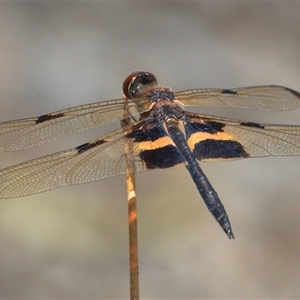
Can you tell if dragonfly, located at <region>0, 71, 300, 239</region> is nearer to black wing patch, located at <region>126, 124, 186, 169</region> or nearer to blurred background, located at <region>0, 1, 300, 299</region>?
black wing patch, located at <region>126, 124, 186, 169</region>

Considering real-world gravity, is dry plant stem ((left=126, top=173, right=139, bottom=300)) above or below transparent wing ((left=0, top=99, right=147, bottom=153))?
below

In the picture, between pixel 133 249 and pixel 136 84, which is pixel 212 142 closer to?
pixel 136 84

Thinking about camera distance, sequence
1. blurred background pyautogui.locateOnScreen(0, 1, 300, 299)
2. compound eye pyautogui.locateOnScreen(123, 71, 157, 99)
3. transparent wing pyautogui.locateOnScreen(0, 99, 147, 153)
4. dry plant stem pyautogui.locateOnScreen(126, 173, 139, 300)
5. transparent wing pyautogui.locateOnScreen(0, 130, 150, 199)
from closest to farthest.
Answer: dry plant stem pyautogui.locateOnScreen(126, 173, 139, 300)
transparent wing pyautogui.locateOnScreen(0, 130, 150, 199)
transparent wing pyautogui.locateOnScreen(0, 99, 147, 153)
compound eye pyautogui.locateOnScreen(123, 71, 157, 99)
blurred background pyautogui.locateOnScreen(0, 1, 300, 299)

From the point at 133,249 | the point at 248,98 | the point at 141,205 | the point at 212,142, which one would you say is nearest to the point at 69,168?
the point at 133,249

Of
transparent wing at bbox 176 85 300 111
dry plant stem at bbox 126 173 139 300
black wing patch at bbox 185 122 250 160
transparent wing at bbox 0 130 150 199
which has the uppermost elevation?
transparent wing at bbox 176 85 300 111

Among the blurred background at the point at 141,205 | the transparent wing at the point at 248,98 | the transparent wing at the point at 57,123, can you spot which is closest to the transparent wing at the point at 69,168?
the transparent wing at the point at 57,123

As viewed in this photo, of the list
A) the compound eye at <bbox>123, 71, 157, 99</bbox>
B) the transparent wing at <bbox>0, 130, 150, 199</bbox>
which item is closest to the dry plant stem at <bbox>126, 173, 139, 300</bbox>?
the transparent wing at <bbox>0, 130, 150, 199</bbox>

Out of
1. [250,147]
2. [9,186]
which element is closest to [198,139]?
[250,147]
